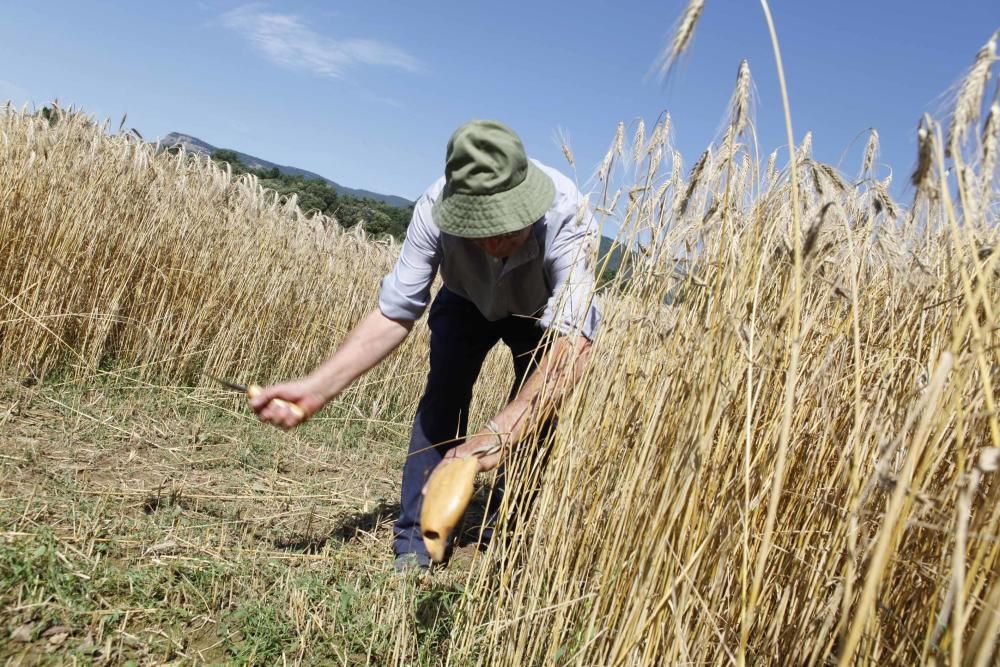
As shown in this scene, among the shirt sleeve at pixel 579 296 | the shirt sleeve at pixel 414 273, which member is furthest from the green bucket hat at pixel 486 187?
the shirt sleeve at pixel 414 273

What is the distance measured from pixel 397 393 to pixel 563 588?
3.92 metres

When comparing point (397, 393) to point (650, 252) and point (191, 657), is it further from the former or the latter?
point (650, 252)

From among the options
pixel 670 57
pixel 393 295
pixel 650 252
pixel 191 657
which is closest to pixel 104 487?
pixel 191 657

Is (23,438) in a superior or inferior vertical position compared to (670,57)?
inferior

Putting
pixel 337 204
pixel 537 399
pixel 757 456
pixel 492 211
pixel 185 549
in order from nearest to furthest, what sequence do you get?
pixel 757 456
pixel 537 399
pixel 492 211
pixel 185 549
pixel 337 204

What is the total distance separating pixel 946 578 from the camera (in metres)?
1.00

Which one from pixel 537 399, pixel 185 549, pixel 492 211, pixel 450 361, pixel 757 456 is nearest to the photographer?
pixel 757 456

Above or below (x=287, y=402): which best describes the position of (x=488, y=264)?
above

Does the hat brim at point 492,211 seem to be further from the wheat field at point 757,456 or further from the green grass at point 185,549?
the green grass at point 185,549

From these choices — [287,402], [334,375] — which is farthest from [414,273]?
[287,402]

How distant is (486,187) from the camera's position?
2.02m

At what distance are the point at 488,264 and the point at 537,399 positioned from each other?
0.68 m

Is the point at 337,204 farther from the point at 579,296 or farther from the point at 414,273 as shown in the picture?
the point at 579,296

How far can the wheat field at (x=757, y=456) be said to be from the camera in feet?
3.08
